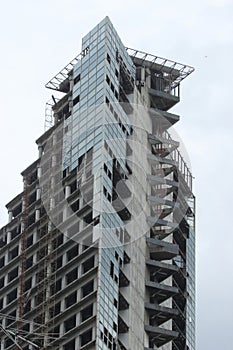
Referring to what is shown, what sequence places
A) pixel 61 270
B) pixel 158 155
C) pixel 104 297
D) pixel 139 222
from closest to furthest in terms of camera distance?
pixel 104 297 → pixel 61 270 → pixel 139 222 → pixel 158 155

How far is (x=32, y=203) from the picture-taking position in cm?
16062

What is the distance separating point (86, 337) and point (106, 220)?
52.7 feet

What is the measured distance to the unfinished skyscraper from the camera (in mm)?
137125

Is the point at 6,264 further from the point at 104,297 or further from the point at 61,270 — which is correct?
the point at 104,297

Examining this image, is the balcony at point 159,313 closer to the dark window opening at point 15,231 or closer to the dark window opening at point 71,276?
the dark window opening at point 71,276

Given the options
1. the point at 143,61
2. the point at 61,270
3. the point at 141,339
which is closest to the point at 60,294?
the point at 61,270

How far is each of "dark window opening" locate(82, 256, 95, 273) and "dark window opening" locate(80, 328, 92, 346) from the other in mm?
9243

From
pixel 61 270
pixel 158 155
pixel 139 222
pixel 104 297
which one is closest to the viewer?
pixel 104 297

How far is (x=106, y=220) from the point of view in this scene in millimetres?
139000

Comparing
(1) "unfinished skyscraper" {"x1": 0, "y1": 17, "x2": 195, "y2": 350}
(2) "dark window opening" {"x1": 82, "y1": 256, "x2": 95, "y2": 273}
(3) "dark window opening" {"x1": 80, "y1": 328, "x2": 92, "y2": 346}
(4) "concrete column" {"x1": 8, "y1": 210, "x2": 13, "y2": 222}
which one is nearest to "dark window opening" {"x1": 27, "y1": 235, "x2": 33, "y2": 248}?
(1) "unfinished skyscraper" {"x1": 0, "y1": 17, "x2": 195, "y2": 350}

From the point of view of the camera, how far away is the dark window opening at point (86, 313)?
133000 mm

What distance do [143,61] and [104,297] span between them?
164 feet

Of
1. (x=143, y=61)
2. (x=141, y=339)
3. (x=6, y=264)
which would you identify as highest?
(x=143, y=61)

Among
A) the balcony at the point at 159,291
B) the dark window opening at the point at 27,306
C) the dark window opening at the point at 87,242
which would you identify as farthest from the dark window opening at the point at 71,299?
the balcony at the point at 159,291
